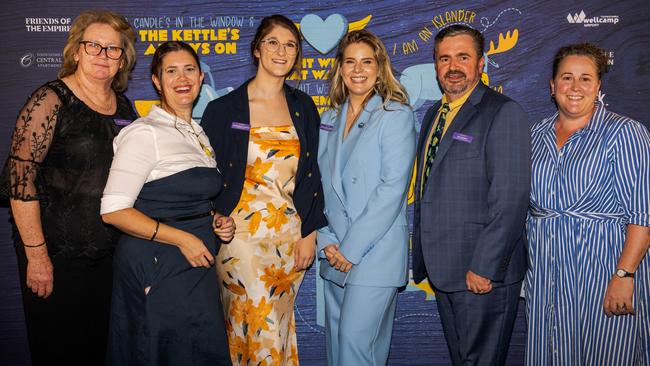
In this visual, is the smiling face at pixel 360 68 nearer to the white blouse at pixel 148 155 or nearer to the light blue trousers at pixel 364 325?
the white blouse at pixel 148 155

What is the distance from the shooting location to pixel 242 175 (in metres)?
2.59

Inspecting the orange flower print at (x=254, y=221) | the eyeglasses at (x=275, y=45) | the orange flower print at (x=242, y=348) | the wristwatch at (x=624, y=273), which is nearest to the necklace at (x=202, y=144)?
the orange flower print at (x=254, y=221)

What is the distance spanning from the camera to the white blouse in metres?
2.12

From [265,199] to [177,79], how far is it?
728 mm

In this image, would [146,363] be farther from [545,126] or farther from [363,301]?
[545,126]

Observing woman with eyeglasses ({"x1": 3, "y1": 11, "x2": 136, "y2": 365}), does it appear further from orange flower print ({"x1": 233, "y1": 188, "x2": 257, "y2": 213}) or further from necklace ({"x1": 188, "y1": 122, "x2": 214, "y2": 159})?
orange flower print ({"x1": 233, "y1": 188, "x2": 257, "y2": 213})

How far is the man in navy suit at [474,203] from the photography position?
241 centimetres

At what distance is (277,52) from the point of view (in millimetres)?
2660

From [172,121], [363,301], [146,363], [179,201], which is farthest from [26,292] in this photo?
[363,301]

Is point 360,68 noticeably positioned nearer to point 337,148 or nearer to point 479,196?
point 337,148

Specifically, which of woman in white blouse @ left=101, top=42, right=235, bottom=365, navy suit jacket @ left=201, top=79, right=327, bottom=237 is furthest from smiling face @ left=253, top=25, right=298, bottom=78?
woman in white blouse @ left=101, top=42, right=235, bottom=365

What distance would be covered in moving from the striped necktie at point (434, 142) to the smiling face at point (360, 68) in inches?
16.2

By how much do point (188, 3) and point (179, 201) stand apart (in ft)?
5.07

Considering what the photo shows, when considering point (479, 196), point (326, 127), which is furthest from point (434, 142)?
point (326, 127)
